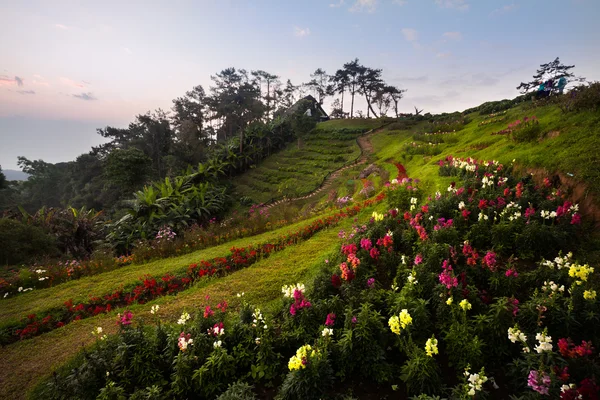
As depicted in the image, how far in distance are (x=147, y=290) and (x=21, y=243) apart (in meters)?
7.65

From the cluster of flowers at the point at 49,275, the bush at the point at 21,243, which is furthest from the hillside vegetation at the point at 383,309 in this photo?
the bush at the point at 21,243

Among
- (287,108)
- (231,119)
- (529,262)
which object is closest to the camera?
(529,262)

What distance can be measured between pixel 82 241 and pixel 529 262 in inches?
635

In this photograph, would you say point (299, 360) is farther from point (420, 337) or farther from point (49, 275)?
point (49, 275)

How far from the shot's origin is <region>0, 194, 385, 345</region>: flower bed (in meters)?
5.83

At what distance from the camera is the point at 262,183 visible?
29188 mm

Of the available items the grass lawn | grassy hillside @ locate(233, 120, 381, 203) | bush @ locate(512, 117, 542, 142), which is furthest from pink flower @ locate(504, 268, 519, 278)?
grassy hillside @ locate(233, 120, 381, 203)

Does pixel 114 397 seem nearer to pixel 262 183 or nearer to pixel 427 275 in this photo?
pixel 427 275

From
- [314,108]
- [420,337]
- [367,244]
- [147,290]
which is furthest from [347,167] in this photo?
[314,108]

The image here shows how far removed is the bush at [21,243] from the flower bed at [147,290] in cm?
630

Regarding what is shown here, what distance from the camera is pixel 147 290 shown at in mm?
6891

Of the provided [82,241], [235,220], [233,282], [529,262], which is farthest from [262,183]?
[529,262]

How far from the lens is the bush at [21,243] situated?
10227 millimetres

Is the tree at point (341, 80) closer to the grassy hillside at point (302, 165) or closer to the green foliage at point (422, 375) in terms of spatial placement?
the grassy hillside at point (302, 165)
